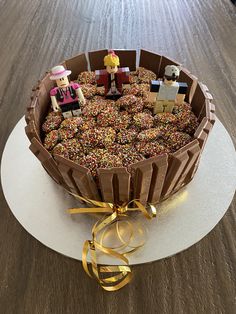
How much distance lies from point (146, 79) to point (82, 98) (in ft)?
0.62

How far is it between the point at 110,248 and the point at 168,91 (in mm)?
373

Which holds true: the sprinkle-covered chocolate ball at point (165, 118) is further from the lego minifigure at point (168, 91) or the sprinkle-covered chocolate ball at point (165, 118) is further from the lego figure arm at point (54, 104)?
the lego figure arm at point (54, 104)

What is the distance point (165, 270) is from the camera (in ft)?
2.18

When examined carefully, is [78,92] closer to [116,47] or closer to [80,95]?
[80,95]

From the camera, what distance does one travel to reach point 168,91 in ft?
2.20

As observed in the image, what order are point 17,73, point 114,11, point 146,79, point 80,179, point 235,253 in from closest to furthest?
point 80,179 < point 235,253 < point 146,79 < point 17,73 < point 114,11

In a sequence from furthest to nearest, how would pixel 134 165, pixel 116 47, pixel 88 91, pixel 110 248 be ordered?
pixel 116 47
pixel 88 91
pixel 110 248
pixel 134 165

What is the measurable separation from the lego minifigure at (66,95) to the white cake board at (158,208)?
0.20 meters

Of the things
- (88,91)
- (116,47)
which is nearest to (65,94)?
(88,91)

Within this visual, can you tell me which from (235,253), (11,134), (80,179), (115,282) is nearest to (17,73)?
(11,134)

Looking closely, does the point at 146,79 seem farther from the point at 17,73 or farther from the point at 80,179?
the point at 17,73

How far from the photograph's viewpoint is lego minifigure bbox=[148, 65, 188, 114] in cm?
64

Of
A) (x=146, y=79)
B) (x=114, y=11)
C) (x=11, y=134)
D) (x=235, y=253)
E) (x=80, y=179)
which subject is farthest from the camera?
(x=114, y=11)

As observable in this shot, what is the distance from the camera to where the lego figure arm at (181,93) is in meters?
0.67
